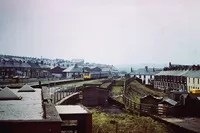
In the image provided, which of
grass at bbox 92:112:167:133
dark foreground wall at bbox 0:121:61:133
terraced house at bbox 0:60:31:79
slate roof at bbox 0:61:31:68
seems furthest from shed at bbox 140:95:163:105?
slate roof at bbox 0:61:31:68

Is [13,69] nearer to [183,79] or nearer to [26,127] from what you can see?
[183,79]

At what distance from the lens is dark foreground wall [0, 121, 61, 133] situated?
23.9 feet

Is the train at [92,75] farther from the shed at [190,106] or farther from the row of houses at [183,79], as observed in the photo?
the shed at [190,106]

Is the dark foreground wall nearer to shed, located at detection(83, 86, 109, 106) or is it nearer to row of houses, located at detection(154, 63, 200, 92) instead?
shed, located at detection(83, 86, 109, 106)

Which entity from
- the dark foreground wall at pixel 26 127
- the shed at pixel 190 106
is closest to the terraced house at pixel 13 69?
the shed at pixel 190 106

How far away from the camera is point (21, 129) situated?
731 centimetres

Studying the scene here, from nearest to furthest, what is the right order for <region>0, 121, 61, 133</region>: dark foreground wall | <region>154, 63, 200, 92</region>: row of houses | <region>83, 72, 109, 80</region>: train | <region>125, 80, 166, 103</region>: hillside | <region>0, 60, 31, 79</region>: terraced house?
<region>0, 121, 61, 133</region>: dark foreground wall → <region>125, 80, 166, 103</region>: hillside → <region>154, 63, 200, 92</region>: row of houses → <region>0, 60, 31, 79</region>: terraced house → <region>83, 72, 109, 80</region>: train

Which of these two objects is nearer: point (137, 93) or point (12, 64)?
point (137, 93)

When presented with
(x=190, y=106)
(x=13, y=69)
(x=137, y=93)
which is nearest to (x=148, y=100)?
(x=190, y=106)

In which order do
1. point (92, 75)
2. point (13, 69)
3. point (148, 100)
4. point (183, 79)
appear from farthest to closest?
point (92, 75), point (13, 69), point (183, 79), point (148, 100)

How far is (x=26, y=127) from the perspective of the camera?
24.0 feet

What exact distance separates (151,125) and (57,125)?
558 inches

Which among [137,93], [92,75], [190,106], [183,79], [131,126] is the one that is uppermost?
[183,79]

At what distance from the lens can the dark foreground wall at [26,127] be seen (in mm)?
7296
